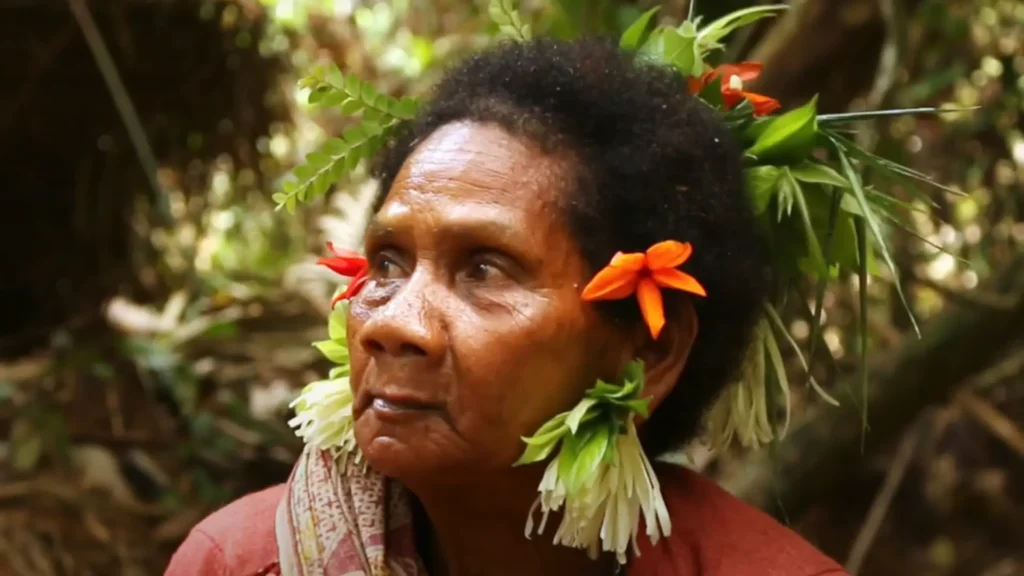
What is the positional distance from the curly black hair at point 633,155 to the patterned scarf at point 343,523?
34 centimetres

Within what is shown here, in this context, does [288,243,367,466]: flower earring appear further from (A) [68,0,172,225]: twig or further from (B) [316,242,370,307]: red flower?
(A) [68,0,172,225]: twig

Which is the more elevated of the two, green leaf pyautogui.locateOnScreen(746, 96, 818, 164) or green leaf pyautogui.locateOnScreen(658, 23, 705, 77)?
green leaf pyautogui.locateOnScreen(658, 23, 705, 77)

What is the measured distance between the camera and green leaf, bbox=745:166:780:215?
46.7 inches

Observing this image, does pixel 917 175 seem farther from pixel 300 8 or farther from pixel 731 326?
pixel 300 8

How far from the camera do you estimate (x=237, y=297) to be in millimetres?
2814

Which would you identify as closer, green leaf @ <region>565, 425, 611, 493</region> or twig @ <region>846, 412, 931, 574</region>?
green leaf @ <region>565, 425, 611, 493</region>

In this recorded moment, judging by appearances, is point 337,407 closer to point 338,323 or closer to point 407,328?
point 338,323

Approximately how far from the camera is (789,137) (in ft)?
3.92

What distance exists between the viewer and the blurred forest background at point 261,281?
2061mm

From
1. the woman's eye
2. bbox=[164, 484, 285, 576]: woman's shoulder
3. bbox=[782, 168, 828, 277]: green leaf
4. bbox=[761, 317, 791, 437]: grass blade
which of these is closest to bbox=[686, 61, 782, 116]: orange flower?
bbox=[782, 168, 828, 277]: green leaf

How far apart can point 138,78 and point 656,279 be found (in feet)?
5.83

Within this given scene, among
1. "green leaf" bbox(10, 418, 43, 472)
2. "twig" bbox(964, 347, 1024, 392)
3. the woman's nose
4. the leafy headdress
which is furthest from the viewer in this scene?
"twig" bbox(964, 347, 1024, 392)

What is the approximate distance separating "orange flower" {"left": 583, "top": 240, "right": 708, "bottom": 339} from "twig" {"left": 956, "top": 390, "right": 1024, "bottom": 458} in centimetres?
173

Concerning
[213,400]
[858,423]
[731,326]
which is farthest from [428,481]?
[213,400]
